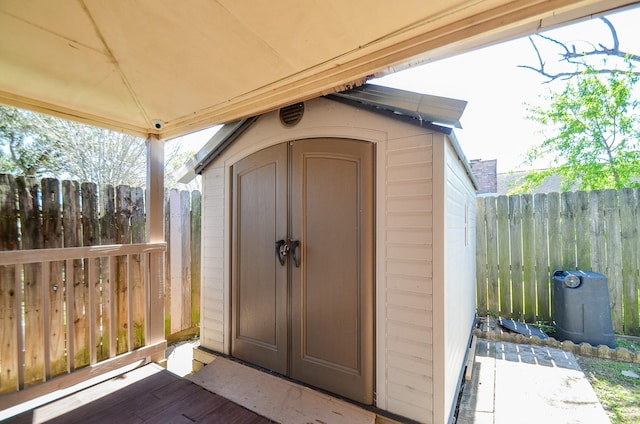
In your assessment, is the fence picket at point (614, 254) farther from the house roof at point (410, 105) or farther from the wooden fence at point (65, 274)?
the wooden fence at point (65, 274)

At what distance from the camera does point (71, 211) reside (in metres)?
2.54

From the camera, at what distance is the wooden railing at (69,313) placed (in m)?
2.05

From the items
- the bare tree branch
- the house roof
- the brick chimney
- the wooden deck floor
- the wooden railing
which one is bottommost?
the wooden deck floor

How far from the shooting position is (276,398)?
2.05 m

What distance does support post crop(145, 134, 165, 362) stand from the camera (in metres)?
2.73

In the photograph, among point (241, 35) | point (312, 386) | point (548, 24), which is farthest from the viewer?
point (312, 386)

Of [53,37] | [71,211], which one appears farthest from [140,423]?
[53,37]

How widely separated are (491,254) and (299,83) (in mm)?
4023

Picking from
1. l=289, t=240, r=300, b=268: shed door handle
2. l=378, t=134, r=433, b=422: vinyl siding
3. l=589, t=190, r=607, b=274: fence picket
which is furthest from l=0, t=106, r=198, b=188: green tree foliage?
l=589, t=190, r=607, b=274: fence picket

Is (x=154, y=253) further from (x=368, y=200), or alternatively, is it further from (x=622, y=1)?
(x=622, y=1)

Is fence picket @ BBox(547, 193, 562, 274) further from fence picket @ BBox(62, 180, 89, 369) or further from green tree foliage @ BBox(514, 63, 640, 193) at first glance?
fence picket @ BBox(62, 180, 89, 369)

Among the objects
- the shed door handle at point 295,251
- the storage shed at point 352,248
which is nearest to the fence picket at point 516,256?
the storage shed at point 352,248

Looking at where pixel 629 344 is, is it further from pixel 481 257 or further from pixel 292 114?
pixel 292 114

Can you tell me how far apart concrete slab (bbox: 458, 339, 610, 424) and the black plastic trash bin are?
1.26 ft
